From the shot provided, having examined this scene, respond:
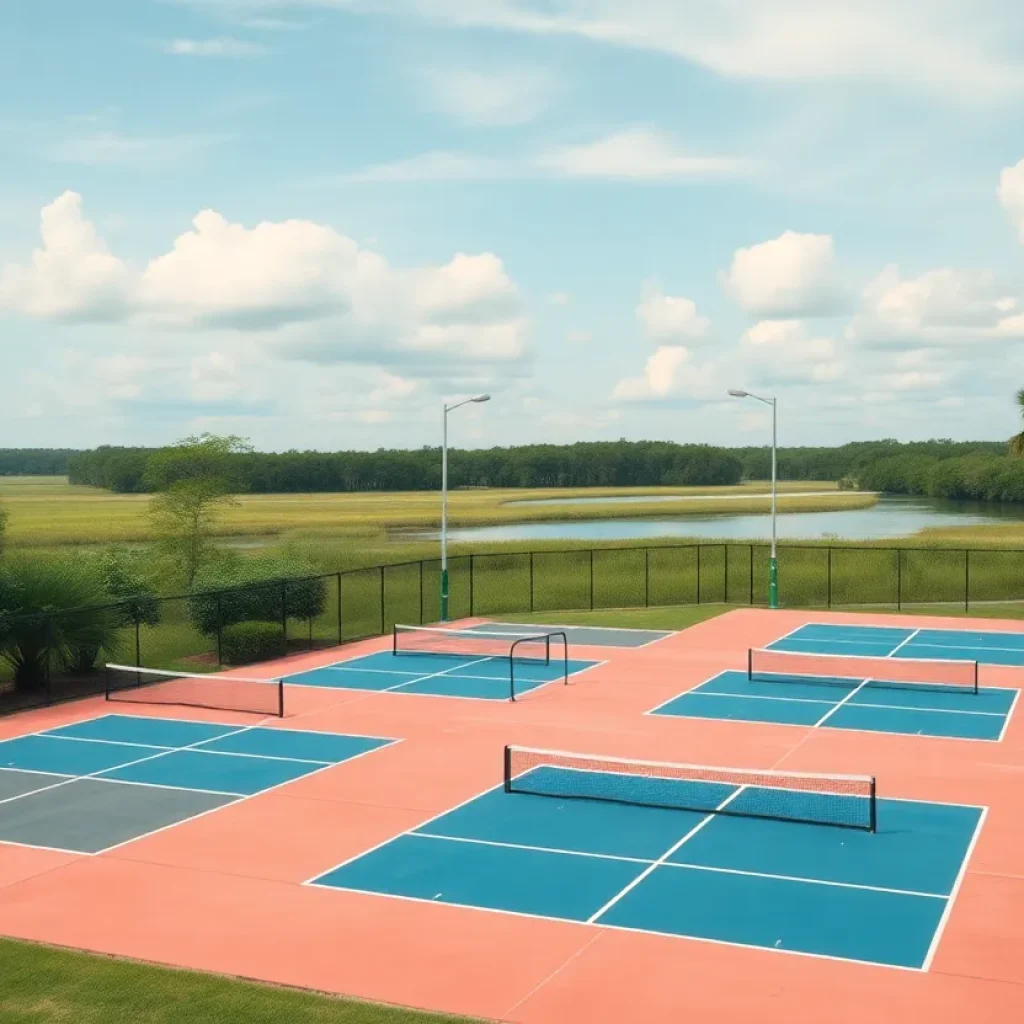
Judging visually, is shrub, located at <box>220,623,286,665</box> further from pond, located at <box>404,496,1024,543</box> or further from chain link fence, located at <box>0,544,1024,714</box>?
pond, located at <box>404,496,1024,543</box>

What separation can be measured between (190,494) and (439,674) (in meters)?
21.9

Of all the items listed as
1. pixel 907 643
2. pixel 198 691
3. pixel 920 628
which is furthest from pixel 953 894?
pixel 920 628

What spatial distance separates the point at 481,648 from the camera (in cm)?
3275

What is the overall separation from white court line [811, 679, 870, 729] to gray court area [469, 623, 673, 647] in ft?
23.9

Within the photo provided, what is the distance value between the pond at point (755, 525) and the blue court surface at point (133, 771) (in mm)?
61536

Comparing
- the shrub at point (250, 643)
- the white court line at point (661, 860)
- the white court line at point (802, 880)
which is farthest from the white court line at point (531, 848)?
the shrub at point (250, 643)

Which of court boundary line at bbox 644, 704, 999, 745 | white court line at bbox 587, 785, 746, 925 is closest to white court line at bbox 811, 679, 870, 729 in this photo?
court boundary line at bbox 644, 704, 999, 745

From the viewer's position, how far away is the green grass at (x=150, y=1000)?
10266mm

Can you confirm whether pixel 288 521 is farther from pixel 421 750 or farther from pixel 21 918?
pixel 21 918

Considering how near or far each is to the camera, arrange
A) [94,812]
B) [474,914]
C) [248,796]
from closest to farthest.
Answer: [474,914] < [94,812] < [248,796]

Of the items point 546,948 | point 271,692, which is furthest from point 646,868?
point 271,692

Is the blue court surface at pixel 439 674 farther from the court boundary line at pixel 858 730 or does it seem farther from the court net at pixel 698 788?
the court net at pixel 698 788

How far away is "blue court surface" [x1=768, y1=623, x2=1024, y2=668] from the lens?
3156 centimetres

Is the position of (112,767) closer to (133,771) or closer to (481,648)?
(133,771)
